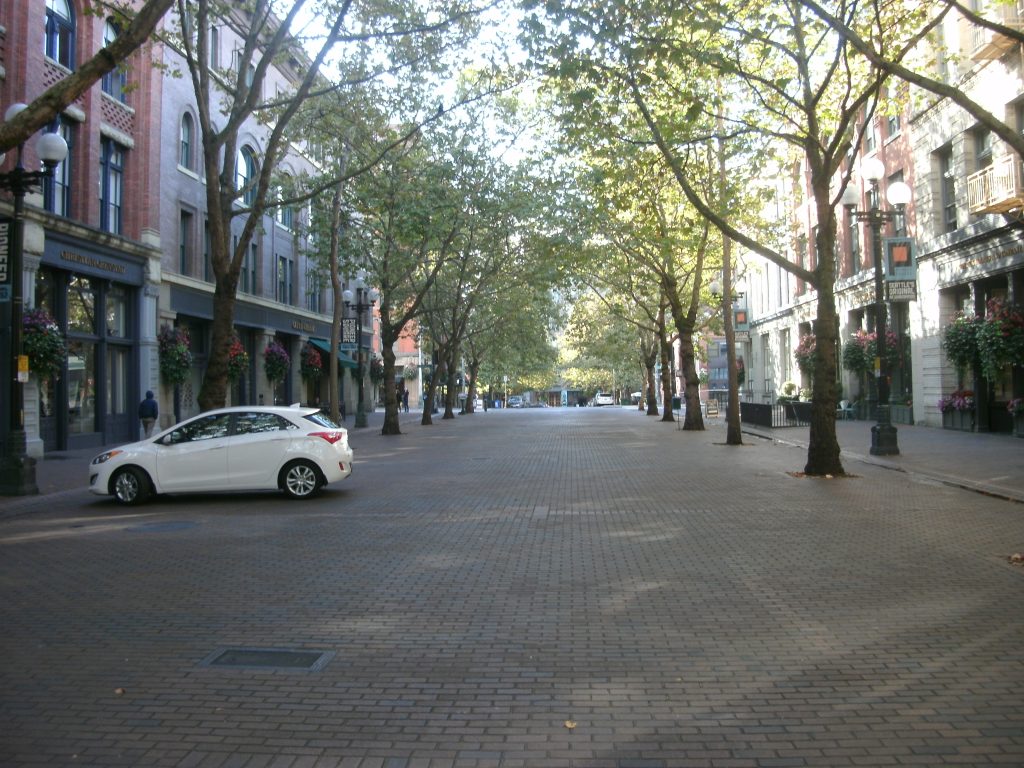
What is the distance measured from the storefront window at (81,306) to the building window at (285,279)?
15619mm

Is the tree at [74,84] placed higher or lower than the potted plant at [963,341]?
higher

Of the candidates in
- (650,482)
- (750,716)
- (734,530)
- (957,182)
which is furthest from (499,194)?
(750,716)

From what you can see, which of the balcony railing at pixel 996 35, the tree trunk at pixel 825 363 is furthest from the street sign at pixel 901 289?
the balcony railing at pixel 996 35

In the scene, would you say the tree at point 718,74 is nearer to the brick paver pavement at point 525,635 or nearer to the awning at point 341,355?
the brick paver pavement at point 525,635

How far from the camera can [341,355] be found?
151 ft

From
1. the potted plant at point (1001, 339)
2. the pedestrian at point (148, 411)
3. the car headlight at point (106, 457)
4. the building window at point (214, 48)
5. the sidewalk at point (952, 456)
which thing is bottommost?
the sidewalk at point (952, 456)

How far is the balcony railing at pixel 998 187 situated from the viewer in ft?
62.6

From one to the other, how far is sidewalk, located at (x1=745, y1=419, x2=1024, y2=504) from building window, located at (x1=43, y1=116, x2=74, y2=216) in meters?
19.6

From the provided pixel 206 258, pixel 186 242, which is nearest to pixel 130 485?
pixel 186 242

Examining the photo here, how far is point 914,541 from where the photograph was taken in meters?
8.95

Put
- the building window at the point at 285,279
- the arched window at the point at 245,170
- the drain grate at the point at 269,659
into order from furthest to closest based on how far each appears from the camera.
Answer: the building window at the point at 285,279 < the arched window at the point at 245,170 < the drain grate at the point at 269,659

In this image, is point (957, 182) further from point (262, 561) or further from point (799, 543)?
point (262, 561)

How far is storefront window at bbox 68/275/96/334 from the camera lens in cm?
2184

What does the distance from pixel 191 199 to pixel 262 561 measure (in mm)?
23342
